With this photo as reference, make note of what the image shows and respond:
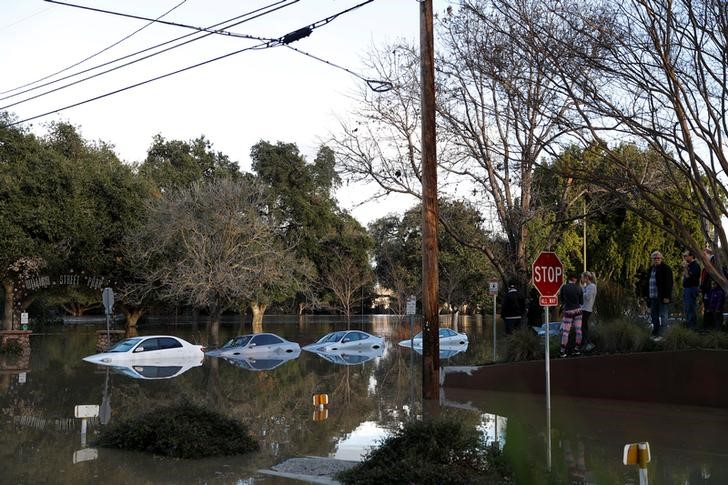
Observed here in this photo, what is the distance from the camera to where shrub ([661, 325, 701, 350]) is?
1644 cm

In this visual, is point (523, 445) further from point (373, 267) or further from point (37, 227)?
point (373, 267)

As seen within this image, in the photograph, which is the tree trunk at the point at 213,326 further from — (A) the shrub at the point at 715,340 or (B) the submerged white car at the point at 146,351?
(A) the shrub at the point at 715,340

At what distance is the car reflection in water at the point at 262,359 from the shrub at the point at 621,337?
41.2 feet

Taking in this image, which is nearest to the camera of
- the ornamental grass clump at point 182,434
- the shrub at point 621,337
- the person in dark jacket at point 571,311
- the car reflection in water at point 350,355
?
the ornamental grass clump at point 182,434

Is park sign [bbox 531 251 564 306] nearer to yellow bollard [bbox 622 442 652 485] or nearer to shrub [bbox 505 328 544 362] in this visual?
yellow bollard [bbox 622 442 652 485]

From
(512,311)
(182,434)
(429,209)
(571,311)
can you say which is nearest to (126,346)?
(512,311)

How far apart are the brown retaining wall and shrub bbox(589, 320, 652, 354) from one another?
2.10ft

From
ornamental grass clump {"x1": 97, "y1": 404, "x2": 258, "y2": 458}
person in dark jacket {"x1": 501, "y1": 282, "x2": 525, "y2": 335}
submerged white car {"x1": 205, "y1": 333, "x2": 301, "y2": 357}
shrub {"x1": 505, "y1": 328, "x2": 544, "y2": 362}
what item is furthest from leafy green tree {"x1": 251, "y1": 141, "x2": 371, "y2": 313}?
ornamental grass clump {"x1": 97, "y1": 404, "x2": 258, "y2": 458}

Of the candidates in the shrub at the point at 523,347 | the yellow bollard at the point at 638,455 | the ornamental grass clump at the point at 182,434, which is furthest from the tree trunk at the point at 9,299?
the yellow bollard at the point at 638,455

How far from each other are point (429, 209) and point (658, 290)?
255 inches

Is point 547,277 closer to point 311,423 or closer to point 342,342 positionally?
point 311,423

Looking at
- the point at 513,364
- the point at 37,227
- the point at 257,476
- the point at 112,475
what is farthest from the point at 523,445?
the point at 37,227

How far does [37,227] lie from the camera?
139 feet

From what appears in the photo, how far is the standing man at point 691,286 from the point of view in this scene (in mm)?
18094
